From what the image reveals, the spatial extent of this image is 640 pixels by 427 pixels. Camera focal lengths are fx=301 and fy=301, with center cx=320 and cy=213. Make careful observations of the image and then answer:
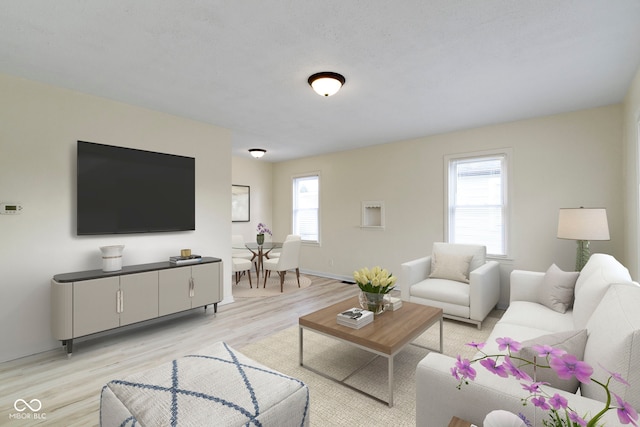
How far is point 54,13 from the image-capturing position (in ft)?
6.24

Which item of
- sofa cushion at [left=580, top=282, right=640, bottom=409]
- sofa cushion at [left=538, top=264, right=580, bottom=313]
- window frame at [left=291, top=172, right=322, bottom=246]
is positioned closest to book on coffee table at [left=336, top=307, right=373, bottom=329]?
sofa cushion at [left=580, top=282, right=640, bottom=409]

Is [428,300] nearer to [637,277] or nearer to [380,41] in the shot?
[637,277]

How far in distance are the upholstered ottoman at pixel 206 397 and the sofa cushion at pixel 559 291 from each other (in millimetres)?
2367

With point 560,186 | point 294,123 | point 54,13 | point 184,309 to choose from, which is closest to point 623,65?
point 560,186

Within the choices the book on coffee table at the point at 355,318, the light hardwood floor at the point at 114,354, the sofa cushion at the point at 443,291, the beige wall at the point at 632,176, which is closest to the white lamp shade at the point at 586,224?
the beige wall at the point at 632,176

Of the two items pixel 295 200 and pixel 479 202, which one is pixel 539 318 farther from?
pixel 295 200

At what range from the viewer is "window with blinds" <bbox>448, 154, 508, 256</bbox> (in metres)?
4.17

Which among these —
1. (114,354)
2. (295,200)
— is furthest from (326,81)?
(295,200)

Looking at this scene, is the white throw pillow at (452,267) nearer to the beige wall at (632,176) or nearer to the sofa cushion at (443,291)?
the sofa cushion at (443,291)

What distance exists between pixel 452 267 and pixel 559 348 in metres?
2.53

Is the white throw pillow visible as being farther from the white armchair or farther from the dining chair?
the dining chair

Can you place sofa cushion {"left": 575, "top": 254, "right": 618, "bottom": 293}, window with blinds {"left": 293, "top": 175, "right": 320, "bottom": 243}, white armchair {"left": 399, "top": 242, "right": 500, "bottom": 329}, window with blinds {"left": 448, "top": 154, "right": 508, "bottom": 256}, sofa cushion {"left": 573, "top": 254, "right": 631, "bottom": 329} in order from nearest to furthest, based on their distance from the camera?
sofa cushion {"left": 573, "top": 254, "right": 631, "bottom": 329} → sofa cushion {"left": 575, "top": 254, "right": 618, "bottom": 293} → white armchair {"left": 399, "top": 242, "right": 500, "bottom": 329} → window with blinds {"left": 448, "top": 154, "right": 508, "bottom": 256} → window with blinds {"left": 293, "top": 175, "right": 320, "bottom": 243}

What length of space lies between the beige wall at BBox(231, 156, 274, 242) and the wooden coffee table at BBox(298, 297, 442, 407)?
4218 millimetres

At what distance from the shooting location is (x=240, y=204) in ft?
21.2
